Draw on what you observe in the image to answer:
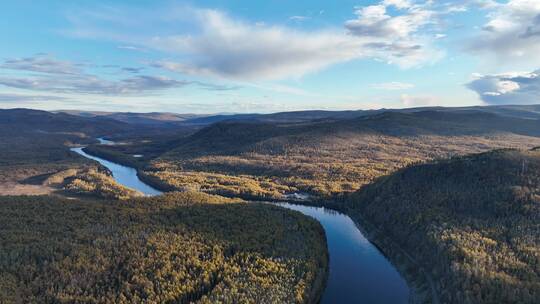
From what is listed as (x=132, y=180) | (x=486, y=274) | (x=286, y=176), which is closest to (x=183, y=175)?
(x=132, y=180)

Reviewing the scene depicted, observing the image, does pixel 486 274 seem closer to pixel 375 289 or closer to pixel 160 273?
pixel 375 289

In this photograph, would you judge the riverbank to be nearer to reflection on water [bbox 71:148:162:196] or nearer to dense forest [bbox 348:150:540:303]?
dense forest [bbox 348:150:540:303]

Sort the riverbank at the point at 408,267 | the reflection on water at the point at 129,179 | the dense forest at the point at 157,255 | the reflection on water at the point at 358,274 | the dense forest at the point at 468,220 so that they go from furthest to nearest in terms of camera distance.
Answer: the reflection on water at the point at 129,179 < the reflection on water at the point at 358,274 < the riverbank at the point at 408,267 < the dense forest at the point at 468,220 < the dense forest at the point at 157,255

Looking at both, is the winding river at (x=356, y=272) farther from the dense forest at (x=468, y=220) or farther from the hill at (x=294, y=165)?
the hill at (x=294, y=165)

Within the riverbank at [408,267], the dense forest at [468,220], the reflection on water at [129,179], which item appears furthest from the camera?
the reflection on water at [129,179]

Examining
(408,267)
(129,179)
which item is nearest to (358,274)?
(408,267)

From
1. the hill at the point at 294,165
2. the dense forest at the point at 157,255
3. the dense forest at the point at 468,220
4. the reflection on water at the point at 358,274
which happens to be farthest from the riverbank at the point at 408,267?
the hill at the point at 294,165

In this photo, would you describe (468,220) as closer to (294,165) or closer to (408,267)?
(408,267)

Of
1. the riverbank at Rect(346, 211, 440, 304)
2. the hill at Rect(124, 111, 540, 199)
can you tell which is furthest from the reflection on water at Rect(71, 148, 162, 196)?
the riverbank at Rect(346, 211, 440, 304)
